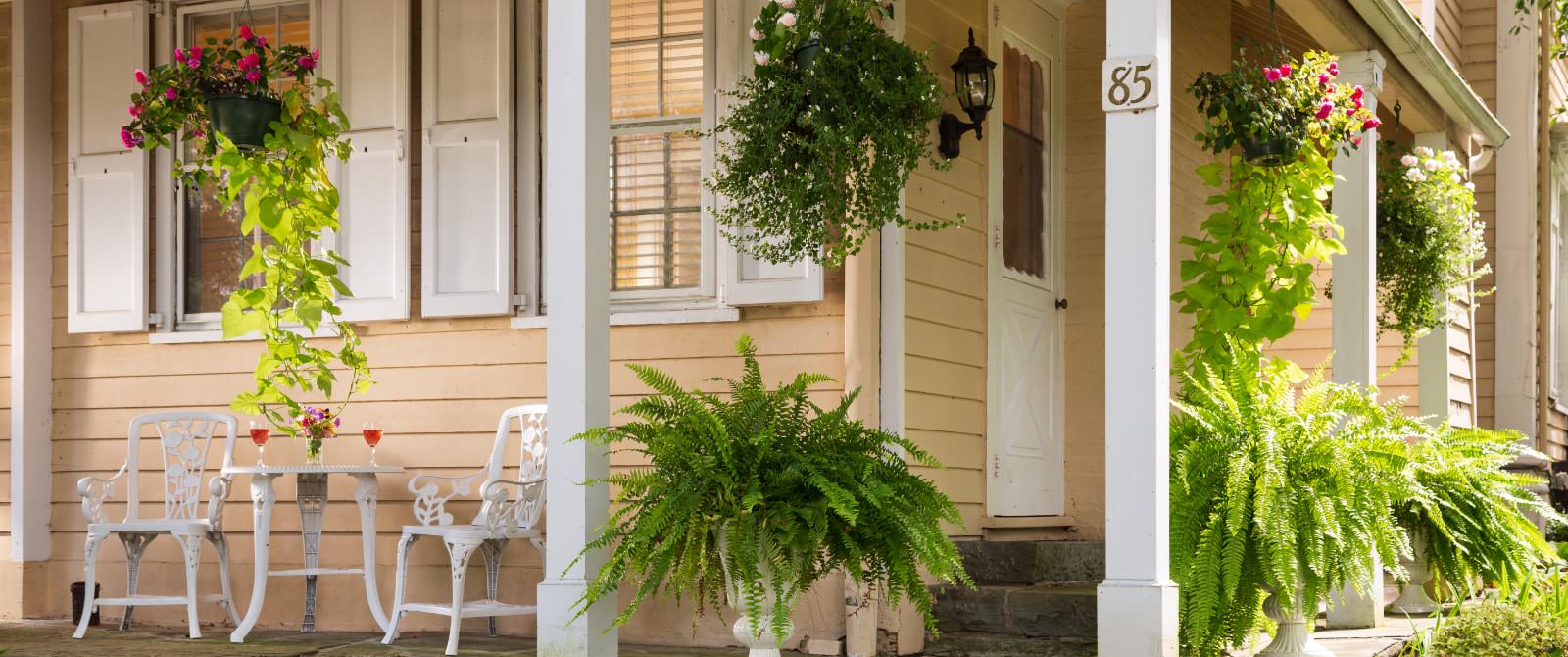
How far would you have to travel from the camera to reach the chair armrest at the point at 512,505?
16.6 ft

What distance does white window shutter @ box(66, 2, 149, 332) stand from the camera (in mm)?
6082

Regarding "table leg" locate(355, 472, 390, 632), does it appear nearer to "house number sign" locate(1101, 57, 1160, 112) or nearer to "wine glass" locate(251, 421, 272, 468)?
"wine glass" locate(251, 421, 272, 468)

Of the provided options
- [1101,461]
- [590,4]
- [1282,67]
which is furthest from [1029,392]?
[590,4]

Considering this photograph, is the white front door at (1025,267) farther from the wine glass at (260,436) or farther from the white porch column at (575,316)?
the wine glass at (260,436)

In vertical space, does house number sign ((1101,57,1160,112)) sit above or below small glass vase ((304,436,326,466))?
above

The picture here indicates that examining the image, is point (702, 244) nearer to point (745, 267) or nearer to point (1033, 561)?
point (745, 267)

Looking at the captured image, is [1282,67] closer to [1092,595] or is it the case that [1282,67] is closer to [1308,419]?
[1308,419]

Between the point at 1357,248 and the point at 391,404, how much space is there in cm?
352

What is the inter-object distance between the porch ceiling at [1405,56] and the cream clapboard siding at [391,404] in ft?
6.20

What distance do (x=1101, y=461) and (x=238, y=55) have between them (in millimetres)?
3373

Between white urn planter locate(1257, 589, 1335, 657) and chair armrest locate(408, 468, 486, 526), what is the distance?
8.74 feet

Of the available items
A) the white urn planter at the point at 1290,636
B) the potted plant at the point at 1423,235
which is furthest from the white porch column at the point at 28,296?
the potted plant at the point at 1423,235

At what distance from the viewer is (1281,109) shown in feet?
→ 16.7

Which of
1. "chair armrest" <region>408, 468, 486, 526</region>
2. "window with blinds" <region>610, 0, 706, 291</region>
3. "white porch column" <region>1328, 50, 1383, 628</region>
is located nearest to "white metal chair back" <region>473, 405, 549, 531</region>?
"chair armrest" <region>408, 468, 486, 526</region>
